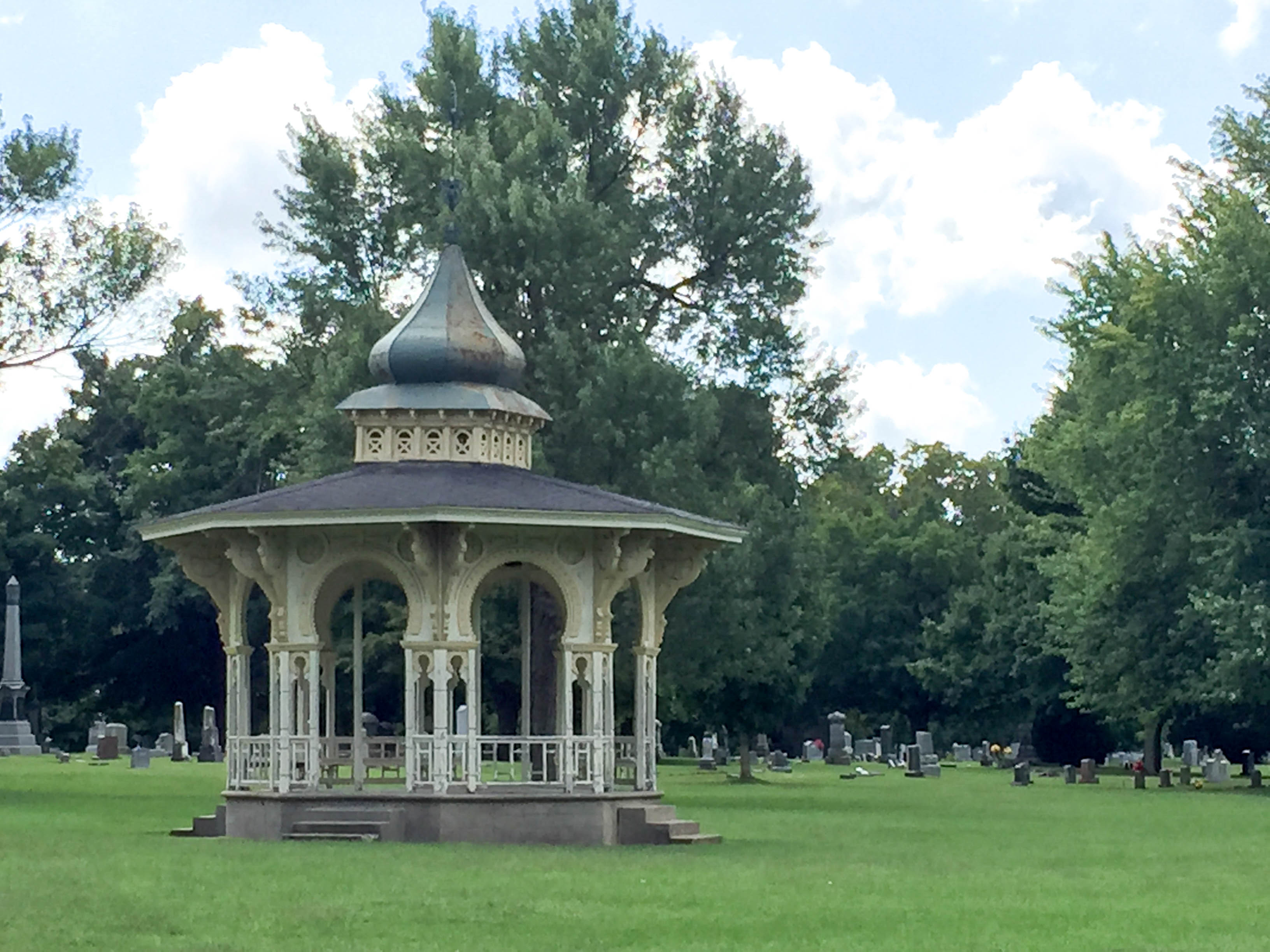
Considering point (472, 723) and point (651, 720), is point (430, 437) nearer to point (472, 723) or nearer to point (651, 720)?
point (472, 723)

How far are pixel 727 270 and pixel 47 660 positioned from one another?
3857 cm

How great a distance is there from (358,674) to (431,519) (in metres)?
4.00

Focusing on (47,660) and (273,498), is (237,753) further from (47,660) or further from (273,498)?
(47,660)

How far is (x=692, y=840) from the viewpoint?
28750 millimetres

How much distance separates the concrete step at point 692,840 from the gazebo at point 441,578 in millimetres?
27

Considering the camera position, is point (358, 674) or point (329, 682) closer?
point (358, 674)

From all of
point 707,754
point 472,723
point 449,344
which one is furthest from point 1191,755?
point 472,723

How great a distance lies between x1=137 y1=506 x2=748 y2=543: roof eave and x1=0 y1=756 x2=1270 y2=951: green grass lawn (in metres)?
3.64

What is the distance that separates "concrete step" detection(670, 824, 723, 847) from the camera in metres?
28.6

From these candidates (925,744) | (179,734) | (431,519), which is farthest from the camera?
(179,734)

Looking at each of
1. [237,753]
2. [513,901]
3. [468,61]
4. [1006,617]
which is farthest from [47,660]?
[513,901]

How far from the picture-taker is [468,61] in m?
49.4

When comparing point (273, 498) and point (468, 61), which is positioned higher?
point (468, 61)

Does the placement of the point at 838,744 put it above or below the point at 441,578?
below
